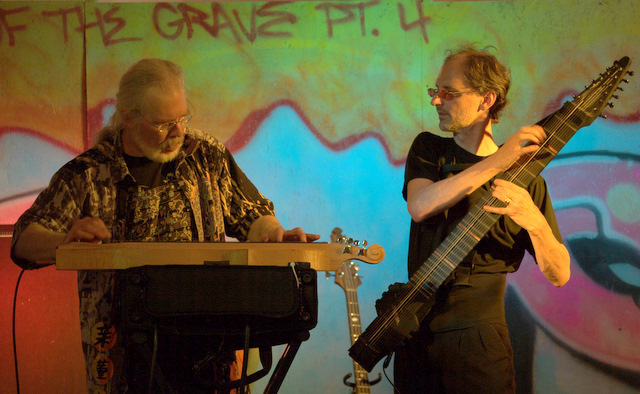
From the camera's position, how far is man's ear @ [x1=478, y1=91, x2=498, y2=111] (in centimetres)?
279

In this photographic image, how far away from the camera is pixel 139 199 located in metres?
2.52

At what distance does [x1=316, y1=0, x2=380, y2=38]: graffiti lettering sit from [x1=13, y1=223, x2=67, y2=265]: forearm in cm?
250

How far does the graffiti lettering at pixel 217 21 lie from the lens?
4.30 m

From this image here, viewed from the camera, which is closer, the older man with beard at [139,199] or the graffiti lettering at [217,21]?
the older man with beard at [139,199]

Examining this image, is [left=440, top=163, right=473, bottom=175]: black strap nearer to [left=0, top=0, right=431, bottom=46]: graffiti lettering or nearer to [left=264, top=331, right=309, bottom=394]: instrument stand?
[left=264, top=331, right=309, bottom=394]: instrument stand

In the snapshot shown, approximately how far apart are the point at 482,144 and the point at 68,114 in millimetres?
2768

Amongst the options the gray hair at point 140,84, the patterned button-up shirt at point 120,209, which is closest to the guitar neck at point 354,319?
the patterned button-up shirt at point 120,209

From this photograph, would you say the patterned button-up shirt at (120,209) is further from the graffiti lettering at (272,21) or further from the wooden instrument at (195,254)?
the graffiti lettering at (272,21)

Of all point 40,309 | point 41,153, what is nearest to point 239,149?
point 41,153

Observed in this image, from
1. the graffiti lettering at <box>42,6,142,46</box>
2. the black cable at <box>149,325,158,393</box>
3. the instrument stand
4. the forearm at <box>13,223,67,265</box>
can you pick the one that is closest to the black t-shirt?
the instrument stand

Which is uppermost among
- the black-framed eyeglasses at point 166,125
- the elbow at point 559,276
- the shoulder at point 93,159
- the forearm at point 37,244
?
the black-framed eyeglasses at point 166,125

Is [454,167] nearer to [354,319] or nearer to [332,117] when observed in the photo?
[354,319]

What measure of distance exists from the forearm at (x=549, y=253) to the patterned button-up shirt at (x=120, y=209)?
106 cm

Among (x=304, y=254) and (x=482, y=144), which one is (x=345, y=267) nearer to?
(x=482, y=144)
